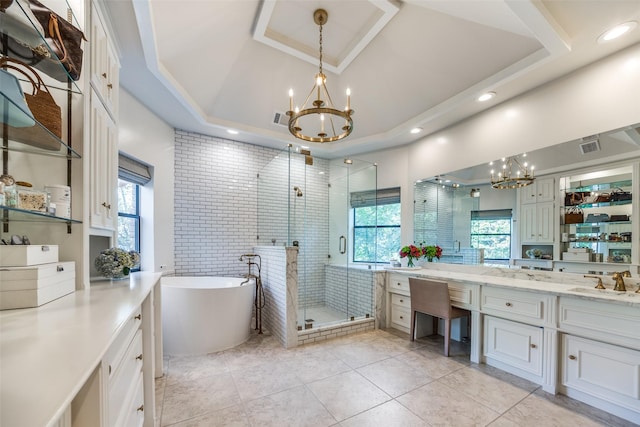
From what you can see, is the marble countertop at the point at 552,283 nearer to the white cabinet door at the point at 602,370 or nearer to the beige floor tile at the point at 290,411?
the white cabinet door at the point at 602,370

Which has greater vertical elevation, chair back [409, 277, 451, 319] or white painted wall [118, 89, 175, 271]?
white painted wall [118, 89, 175, 271]

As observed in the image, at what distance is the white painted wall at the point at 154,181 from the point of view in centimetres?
314

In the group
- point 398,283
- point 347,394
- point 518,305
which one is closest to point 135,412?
point 347,394

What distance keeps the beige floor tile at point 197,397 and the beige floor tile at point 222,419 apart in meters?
0.05

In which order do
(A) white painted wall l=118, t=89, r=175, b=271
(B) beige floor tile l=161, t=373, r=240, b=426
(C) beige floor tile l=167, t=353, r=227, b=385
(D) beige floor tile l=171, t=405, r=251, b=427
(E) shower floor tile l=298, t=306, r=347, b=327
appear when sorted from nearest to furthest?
1. (D) beige floor tile l=171, t=405, r=251, b=427
2. (B) beige floor tile l=161, t=373, r=240, b=426
3. (C) beige floor tile l=167, t=353, r=227, b=385
4. (A) white painted wall l=118, t=89, r=175, b=271
5. (E) shower floor tile l=298, t=306, r=347, b=327

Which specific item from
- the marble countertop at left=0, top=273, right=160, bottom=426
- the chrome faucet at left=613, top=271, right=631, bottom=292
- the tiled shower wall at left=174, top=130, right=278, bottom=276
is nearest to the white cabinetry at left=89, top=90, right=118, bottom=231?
the marble countertop at left=0, top=273, right=160, bottom=426

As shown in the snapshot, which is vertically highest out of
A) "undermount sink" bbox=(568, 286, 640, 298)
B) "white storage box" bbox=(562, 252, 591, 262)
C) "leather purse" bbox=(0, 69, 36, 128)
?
"leather purse" bbox=(0, 69, 36, 128)

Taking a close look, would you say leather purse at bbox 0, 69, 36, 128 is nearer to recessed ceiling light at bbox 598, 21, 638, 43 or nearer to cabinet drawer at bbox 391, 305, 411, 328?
recessed ceiling light at bbox 598, 21, 638, 43

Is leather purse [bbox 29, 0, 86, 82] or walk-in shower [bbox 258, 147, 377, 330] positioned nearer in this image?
leather purse [bbox 29, 0, 86, 82]

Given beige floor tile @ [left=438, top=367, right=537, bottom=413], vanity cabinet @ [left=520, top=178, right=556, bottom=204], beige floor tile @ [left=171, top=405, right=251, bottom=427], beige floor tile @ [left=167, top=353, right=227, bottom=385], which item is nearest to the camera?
beige floor tile @ [left=171, top=405, right=251, bottom=427]

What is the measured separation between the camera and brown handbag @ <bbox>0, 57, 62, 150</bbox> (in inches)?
47.2

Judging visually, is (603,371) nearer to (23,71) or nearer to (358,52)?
(358,52)

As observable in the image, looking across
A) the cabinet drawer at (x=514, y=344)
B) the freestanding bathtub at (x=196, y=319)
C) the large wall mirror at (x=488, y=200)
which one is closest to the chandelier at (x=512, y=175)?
the large wall mirror at (x=488, y=200)

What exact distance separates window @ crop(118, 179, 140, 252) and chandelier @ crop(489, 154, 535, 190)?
444 cm
